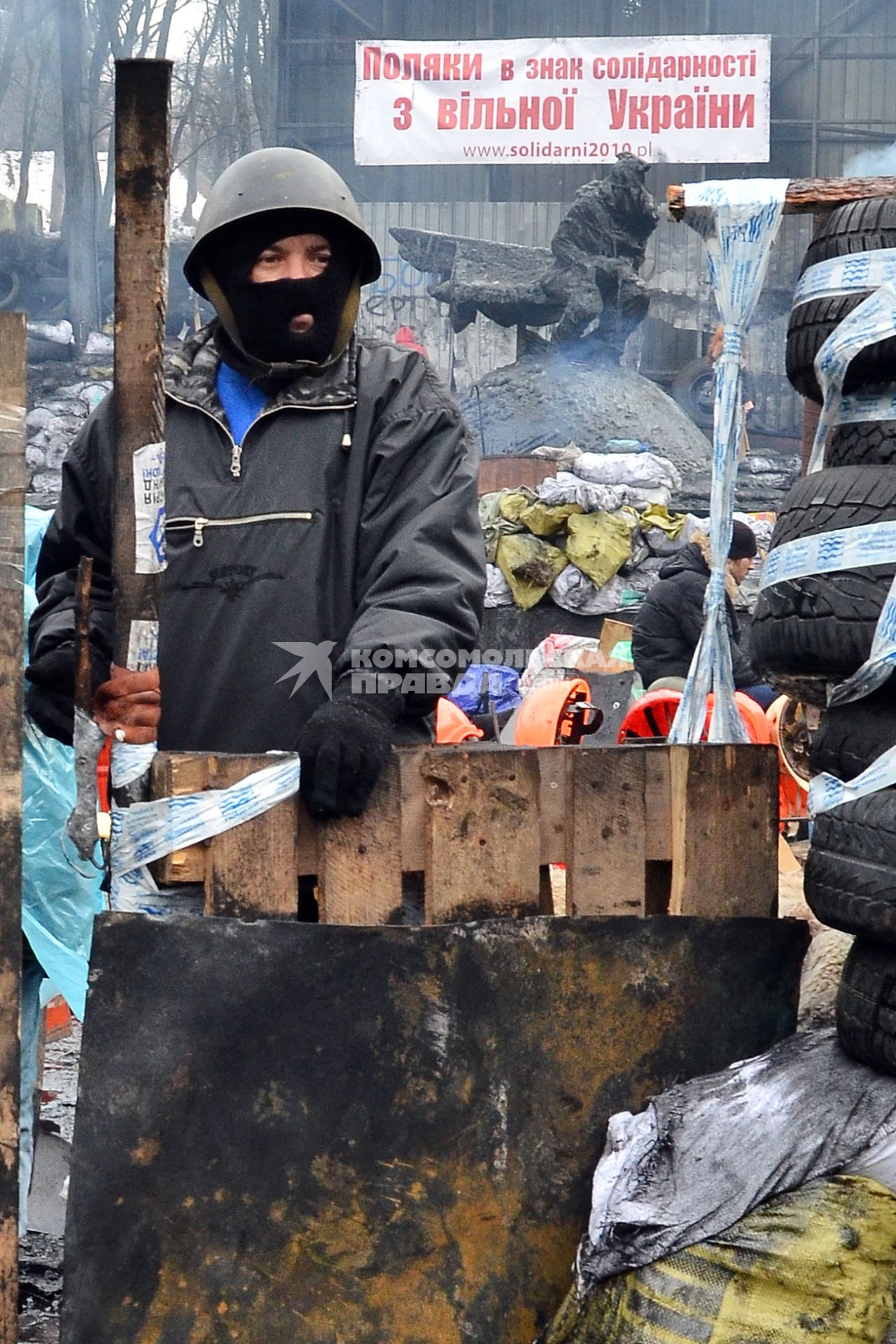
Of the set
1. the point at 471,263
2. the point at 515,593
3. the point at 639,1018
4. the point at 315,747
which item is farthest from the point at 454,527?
the point at 471,263

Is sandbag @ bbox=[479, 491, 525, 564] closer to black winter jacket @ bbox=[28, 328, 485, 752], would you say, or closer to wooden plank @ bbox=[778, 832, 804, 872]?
wooden plank @ bbox=[778, 832, 804, 872]

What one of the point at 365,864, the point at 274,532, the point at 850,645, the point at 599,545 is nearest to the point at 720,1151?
the point at 365,864

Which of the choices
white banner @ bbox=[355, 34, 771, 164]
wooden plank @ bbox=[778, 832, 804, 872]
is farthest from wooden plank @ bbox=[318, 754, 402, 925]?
white banner @ bbox=[355, 34, 771, 164]

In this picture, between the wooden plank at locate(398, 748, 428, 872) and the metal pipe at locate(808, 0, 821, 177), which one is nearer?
the wooden plank at locate(398, 748, 428, 872)

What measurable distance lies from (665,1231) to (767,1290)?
16 centimetres

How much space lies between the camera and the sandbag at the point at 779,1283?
2.21m

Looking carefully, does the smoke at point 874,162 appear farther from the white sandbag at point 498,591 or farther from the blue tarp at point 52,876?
the blue tarp at point 52,876

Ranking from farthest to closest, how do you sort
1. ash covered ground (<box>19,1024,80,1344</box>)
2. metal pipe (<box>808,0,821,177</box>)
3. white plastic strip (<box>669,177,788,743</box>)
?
metal pipe (<box>808,0,821,177</box>) → ash covered ground (<box>19,1024,80,1344</box>) → white plastic strip (<box>669,177,788,743</box>)

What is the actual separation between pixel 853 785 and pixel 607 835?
1.31 ft

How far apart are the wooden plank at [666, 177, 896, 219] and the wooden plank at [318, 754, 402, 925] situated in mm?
1321

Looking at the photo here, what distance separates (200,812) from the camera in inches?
93.3

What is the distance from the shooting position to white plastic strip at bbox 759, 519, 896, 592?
2469 millimetres

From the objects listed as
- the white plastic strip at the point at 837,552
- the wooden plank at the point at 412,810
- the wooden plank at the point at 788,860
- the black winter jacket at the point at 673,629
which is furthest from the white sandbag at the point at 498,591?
the wooden plank at the point at 412,810

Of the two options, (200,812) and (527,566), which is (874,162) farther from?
(200,812)
